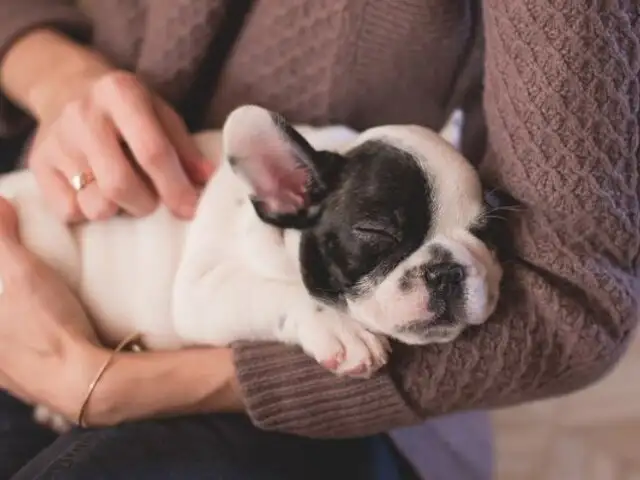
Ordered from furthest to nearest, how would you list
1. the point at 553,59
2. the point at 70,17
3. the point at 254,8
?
the point at 70,17 < the point at 254,8 < the point at 553,59

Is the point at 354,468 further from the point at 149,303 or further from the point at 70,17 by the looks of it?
the point at 70,17

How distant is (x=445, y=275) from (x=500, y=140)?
150 millimetres

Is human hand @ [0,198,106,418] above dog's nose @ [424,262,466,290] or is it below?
below

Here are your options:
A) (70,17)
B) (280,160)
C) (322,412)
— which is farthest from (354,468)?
(70,17)

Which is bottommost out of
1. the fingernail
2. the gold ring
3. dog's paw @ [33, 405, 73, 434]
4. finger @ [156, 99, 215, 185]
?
dog's paw @ [33, 405, 73, 434]

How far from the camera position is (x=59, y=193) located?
99 cm

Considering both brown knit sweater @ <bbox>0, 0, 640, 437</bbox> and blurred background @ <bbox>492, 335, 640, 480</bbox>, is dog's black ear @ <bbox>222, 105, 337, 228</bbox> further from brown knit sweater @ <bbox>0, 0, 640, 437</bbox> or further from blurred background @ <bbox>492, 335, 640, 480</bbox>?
blurred background @ <bbox>492, 335, 640, 480</bbox>

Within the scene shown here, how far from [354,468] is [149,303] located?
28 cm

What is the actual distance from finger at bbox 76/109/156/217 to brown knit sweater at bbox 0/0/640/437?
12cm

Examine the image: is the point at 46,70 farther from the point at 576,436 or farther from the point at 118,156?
the point at 576,436

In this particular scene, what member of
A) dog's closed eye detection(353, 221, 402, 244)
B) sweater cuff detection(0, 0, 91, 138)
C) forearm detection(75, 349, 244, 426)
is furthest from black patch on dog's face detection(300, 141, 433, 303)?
sweater cuff detection(0, 0, 91, 138)

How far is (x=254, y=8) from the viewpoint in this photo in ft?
3.31

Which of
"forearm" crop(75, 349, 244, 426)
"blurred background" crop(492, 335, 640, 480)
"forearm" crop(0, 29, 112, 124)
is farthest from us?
"blurred background" crop(492, 335, 640, 480)

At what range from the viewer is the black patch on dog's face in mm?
792
